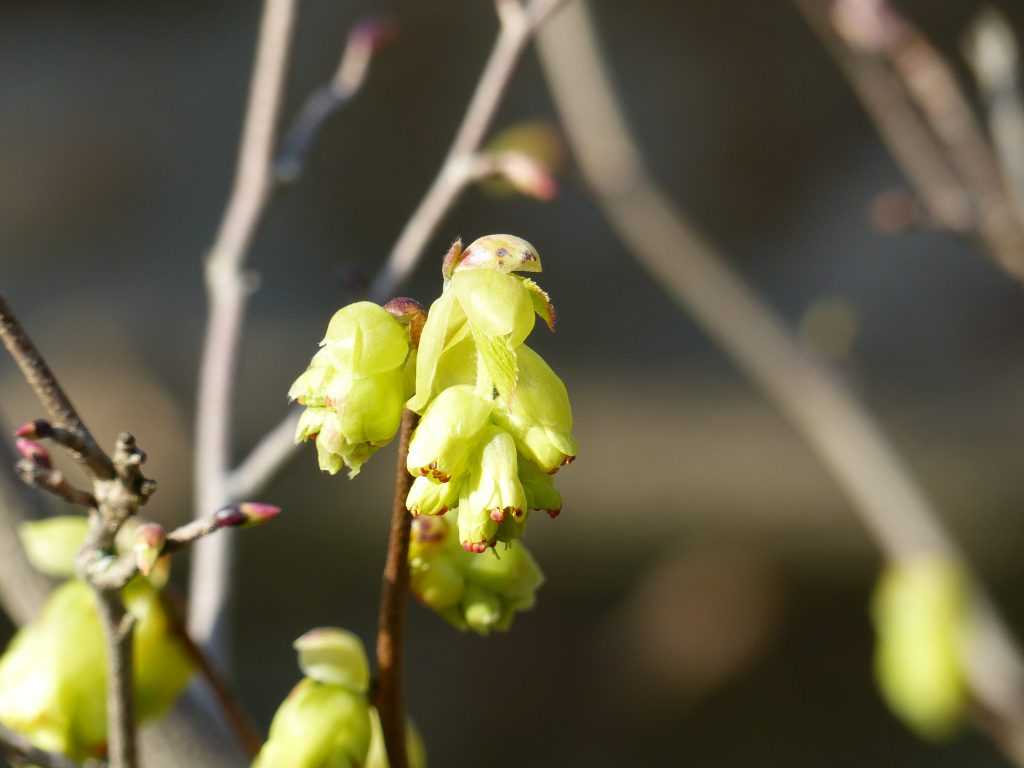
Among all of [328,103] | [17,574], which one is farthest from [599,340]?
[17,574]

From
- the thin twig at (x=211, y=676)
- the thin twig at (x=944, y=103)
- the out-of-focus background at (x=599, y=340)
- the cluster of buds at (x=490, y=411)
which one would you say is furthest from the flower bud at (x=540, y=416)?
the out-of-focus background at (x=599, y=340)

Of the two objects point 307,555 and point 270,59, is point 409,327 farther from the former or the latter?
point 307,555

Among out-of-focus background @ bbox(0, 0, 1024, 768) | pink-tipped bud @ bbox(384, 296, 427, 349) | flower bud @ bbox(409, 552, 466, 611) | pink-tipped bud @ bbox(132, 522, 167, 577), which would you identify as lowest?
pink-tipped bud @ bbox(132, 522, 167, 577)

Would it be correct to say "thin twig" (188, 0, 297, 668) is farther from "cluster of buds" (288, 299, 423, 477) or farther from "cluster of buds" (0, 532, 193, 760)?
"cluster of buds" (288, 299, 423, 477)

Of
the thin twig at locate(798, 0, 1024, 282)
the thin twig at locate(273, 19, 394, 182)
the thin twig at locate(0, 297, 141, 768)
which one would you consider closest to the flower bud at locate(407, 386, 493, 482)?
the thin twig at locate(0, 297, 141, 768)

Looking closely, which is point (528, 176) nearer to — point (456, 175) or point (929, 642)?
point (456, 175)

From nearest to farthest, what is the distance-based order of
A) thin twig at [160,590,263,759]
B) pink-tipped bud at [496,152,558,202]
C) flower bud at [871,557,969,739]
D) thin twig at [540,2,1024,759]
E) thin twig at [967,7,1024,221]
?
thin twig at [160,590,263,759]
pink-tipped bud at [496,152,558,202]
thin twig at [967,7,1024,221]
flower bud at [871,557,969,739]
thin twig at [540,2,1024,759]
